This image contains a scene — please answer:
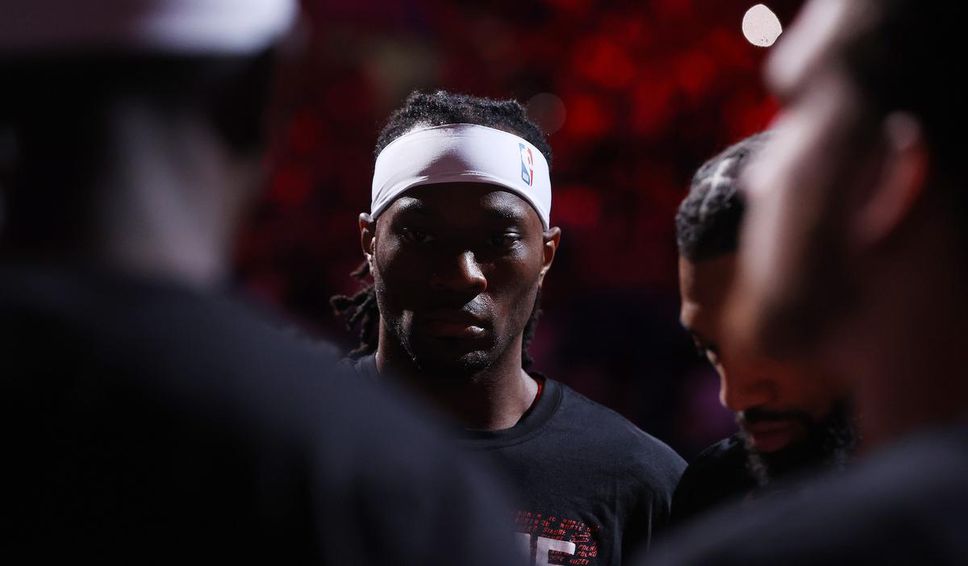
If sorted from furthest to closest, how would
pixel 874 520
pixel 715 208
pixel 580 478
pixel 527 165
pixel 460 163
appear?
pixel 527 165
pixel 460 163
pixel 580 478
pixel 715 208
pixel 874 520

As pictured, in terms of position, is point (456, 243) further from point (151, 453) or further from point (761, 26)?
point (761, 26)

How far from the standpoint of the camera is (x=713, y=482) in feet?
9.61

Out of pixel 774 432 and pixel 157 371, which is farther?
pixel 774 432

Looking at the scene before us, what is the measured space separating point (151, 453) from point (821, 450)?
1.85 m

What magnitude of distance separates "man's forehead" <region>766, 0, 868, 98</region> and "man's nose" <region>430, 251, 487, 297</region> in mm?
1920

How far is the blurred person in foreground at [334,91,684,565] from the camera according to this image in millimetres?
3086

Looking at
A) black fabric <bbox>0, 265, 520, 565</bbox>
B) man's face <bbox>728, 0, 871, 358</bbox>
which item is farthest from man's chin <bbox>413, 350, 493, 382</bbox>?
black fabric <bbox>0, 265, 520, 565</bbox>

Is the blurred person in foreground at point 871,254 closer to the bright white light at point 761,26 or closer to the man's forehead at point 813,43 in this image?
the man's forehead at point 813,43

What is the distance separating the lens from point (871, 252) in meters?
1.17

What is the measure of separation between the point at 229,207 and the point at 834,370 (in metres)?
0.75

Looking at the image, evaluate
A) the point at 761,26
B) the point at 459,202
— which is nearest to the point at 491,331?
the point at 459,202

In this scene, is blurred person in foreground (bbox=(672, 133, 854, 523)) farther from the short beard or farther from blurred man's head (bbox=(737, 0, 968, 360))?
blurred man's head (bbox=(737, 0, 968, 360))

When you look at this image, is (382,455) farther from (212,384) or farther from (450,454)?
(212,384)

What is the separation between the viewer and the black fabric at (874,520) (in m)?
1.00
